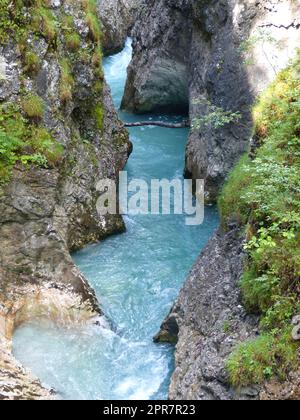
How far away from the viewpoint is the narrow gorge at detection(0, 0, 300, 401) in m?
6.57

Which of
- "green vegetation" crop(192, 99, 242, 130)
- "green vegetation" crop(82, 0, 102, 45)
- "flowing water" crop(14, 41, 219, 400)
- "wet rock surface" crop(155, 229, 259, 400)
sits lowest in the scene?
"flowing water" crop(14, 41, 219, 400)

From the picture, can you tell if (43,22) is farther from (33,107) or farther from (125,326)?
(125,326)

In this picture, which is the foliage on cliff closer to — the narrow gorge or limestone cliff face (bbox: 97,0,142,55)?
the narrow gorge

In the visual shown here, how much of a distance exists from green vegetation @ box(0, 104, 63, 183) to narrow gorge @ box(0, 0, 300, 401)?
0.10 ft

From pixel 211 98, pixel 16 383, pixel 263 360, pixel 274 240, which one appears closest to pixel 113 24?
pixel 211 98

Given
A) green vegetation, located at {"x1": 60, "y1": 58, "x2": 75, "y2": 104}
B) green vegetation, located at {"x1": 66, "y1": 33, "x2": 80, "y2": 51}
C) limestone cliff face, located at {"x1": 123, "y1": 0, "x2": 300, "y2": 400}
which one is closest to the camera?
limestone cliff face, located at {"x1": 123, "y1": 0, "x2": 300, "y2": 400}

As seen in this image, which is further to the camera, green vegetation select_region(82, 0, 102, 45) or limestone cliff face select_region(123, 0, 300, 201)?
green vegetation select_region(82, 0, 102, 45)

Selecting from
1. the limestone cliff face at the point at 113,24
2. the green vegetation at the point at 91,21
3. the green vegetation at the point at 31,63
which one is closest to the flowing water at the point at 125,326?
the green vegetation at the point at 31,63

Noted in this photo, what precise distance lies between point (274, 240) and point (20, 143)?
562 centimetres

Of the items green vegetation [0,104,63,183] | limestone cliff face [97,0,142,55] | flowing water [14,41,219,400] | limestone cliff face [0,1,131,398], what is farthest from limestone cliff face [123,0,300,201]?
limestone cliff face [97,0,142,55]

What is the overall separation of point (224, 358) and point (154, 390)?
2.08 m

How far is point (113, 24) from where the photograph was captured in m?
25.3

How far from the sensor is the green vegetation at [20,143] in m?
9.70

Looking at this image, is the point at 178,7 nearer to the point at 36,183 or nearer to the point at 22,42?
the point at 22,42
